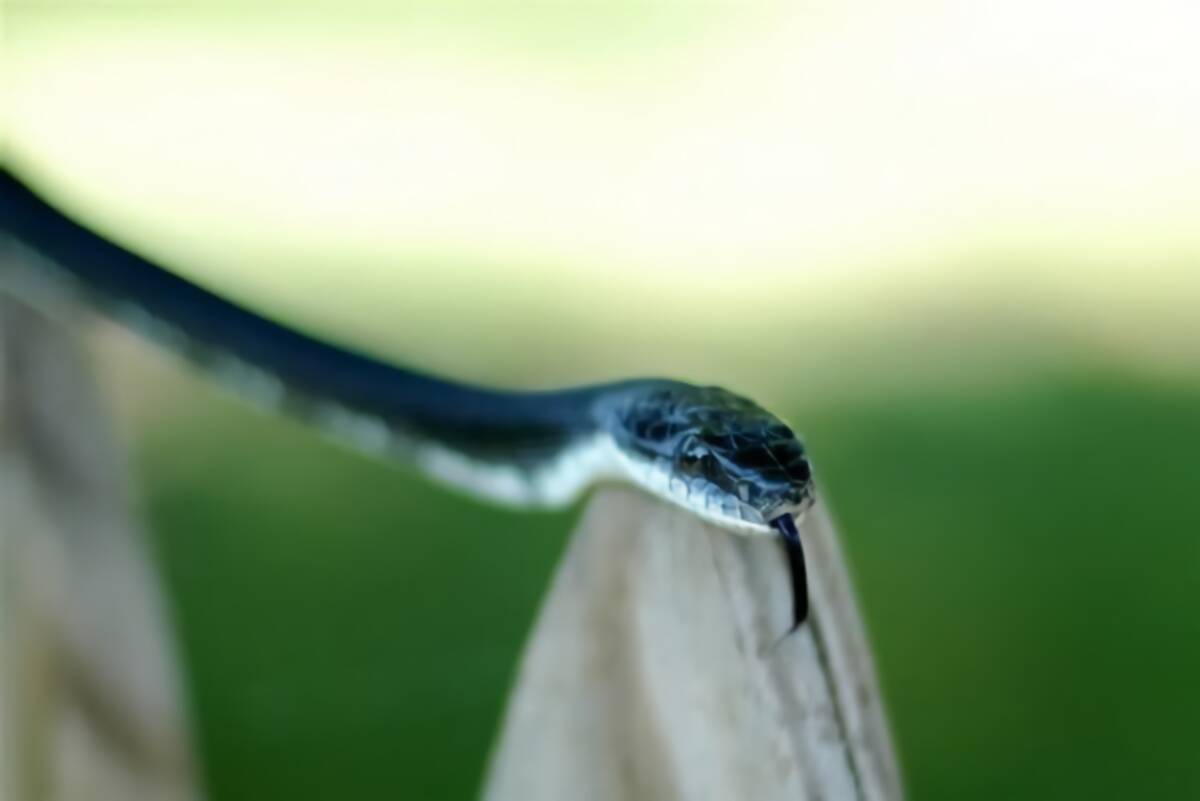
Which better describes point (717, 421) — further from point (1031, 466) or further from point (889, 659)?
point (1031, 466)


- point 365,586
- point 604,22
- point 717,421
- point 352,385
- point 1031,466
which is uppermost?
point 604,22

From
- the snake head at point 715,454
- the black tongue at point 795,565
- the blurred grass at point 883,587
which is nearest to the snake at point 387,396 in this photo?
the snake head at point 715,454

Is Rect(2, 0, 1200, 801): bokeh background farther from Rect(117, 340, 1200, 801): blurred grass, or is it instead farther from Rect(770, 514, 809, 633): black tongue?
Rect(770, 514, 809, 633): black tongue

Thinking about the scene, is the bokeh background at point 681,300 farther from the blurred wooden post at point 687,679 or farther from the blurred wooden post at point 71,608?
the blurred wooden post at point 687,679

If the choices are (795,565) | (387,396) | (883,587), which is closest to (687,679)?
(795,565)

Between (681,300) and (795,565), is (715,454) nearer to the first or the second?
(795,565)

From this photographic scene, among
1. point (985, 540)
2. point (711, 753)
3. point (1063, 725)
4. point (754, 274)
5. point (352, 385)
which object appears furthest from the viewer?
point (754, 274)

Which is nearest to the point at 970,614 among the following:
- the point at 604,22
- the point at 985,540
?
the point at 985,540
